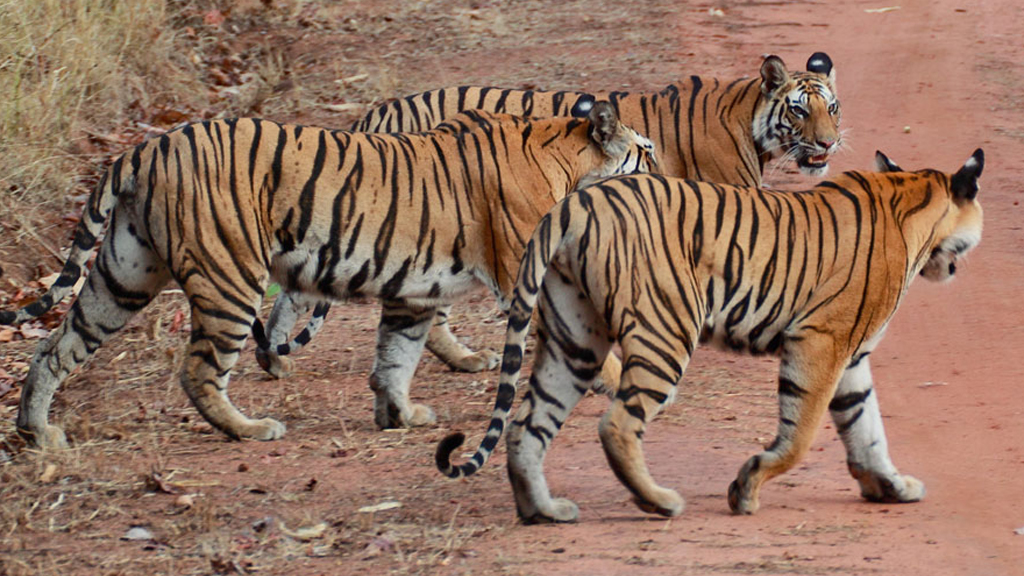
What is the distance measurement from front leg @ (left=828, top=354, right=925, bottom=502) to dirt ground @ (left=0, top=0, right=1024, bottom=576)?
87 mm

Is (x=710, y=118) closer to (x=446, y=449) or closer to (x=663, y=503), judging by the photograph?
(x=663, y=503)

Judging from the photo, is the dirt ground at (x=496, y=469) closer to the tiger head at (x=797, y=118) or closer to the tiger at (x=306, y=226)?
the tiger at (x=306, y=226)

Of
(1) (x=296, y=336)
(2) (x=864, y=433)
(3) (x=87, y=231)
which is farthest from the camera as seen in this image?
(1) (x=296, y=336)

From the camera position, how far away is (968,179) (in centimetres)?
546

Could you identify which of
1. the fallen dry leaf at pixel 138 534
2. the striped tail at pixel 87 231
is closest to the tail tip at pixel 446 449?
the fallen dry leaf at pixel 138 534

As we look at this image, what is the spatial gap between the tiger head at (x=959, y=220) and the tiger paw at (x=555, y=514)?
168 cm

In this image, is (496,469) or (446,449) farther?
(496,469)

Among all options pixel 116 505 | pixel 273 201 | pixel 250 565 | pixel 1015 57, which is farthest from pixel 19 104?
pixel 1015 57

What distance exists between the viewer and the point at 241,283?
5973 millimetres

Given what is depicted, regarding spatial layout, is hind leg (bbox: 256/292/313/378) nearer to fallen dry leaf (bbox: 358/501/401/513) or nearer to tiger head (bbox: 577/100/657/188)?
tiger head (bbox: 577/100/657/188)

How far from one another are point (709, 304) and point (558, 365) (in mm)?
568

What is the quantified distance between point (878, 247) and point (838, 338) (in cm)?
40

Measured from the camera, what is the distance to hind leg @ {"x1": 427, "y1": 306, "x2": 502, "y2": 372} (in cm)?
730

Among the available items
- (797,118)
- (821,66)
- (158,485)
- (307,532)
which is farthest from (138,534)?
(821,66)
